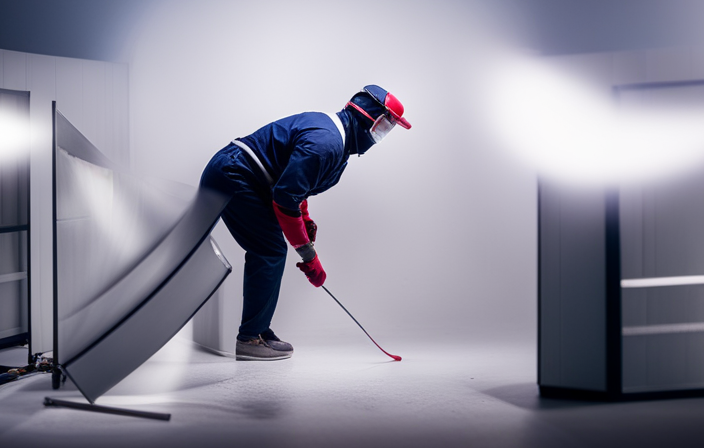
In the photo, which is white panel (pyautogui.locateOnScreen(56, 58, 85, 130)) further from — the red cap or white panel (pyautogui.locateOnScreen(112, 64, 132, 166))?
the red cap

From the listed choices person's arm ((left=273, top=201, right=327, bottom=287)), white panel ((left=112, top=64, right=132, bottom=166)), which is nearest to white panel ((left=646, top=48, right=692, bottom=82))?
person's arm ((left=273, top=201, right=327, bottom=287))

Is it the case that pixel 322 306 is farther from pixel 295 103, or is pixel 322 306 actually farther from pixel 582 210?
pixel 582 210

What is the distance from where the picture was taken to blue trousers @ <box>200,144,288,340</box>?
221 cm

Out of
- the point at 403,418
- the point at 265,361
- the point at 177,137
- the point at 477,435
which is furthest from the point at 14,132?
the point at 477,435

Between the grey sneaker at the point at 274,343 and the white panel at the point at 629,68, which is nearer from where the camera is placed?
the white panel at the point at 629,68

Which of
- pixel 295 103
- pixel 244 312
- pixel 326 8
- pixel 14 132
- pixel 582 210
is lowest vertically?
pixel 244 312

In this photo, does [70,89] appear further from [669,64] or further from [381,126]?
[669,64]

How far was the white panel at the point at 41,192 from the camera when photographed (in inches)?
97.0

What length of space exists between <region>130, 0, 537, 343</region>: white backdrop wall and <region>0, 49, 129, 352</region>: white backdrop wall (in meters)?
0.22

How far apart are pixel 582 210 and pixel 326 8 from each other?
1633 mm

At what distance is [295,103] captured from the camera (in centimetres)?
279

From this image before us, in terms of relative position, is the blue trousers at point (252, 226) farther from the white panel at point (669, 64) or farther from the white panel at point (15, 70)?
the white panel at point (669, 64)

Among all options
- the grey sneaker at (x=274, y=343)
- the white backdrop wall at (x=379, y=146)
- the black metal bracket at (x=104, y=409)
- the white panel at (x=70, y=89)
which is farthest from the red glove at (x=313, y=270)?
the white panel at (x=70, y=89)

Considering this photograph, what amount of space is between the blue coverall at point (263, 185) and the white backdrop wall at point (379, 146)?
357mm
